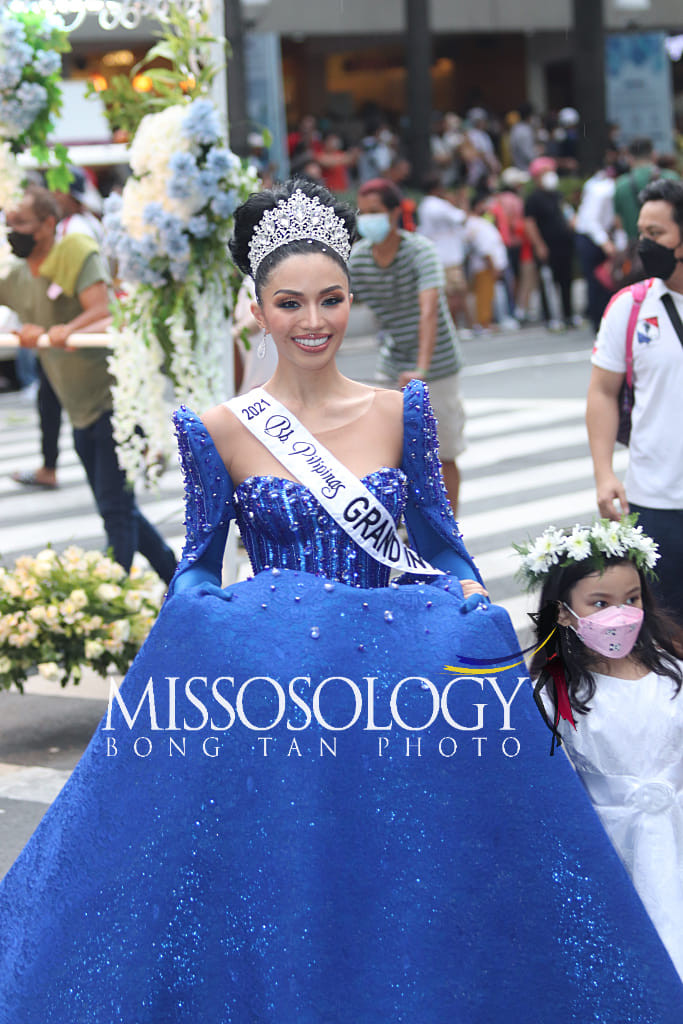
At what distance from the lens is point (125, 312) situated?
5.86 metres

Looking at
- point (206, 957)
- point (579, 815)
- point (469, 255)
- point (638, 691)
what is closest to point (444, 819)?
point (579, 815)

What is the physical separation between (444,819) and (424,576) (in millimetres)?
637

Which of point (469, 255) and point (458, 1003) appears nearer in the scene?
point (458, 1003)

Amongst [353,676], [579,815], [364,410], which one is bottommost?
[579,815]

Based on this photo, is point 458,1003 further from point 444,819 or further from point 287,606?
Answer: point 287,606

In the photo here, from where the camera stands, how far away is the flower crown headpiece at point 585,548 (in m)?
3.43

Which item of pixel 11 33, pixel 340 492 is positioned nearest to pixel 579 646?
pixel 340 492

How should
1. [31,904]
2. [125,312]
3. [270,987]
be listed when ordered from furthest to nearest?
1. [125,312]
2. [31,904]
3. [270,987]

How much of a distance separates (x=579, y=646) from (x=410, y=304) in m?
4.00

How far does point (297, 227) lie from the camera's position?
10.9 feet

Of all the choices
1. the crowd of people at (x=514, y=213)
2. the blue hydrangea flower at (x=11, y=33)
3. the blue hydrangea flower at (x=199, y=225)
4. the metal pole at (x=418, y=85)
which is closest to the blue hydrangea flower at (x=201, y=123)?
the blue hydrangea flower at (x=199, y=225)

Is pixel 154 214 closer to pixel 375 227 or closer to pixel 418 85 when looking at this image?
pixel 375 227

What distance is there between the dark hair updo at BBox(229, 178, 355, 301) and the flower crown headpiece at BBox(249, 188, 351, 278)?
1 centimetres

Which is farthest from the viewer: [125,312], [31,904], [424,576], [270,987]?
[125,312]
